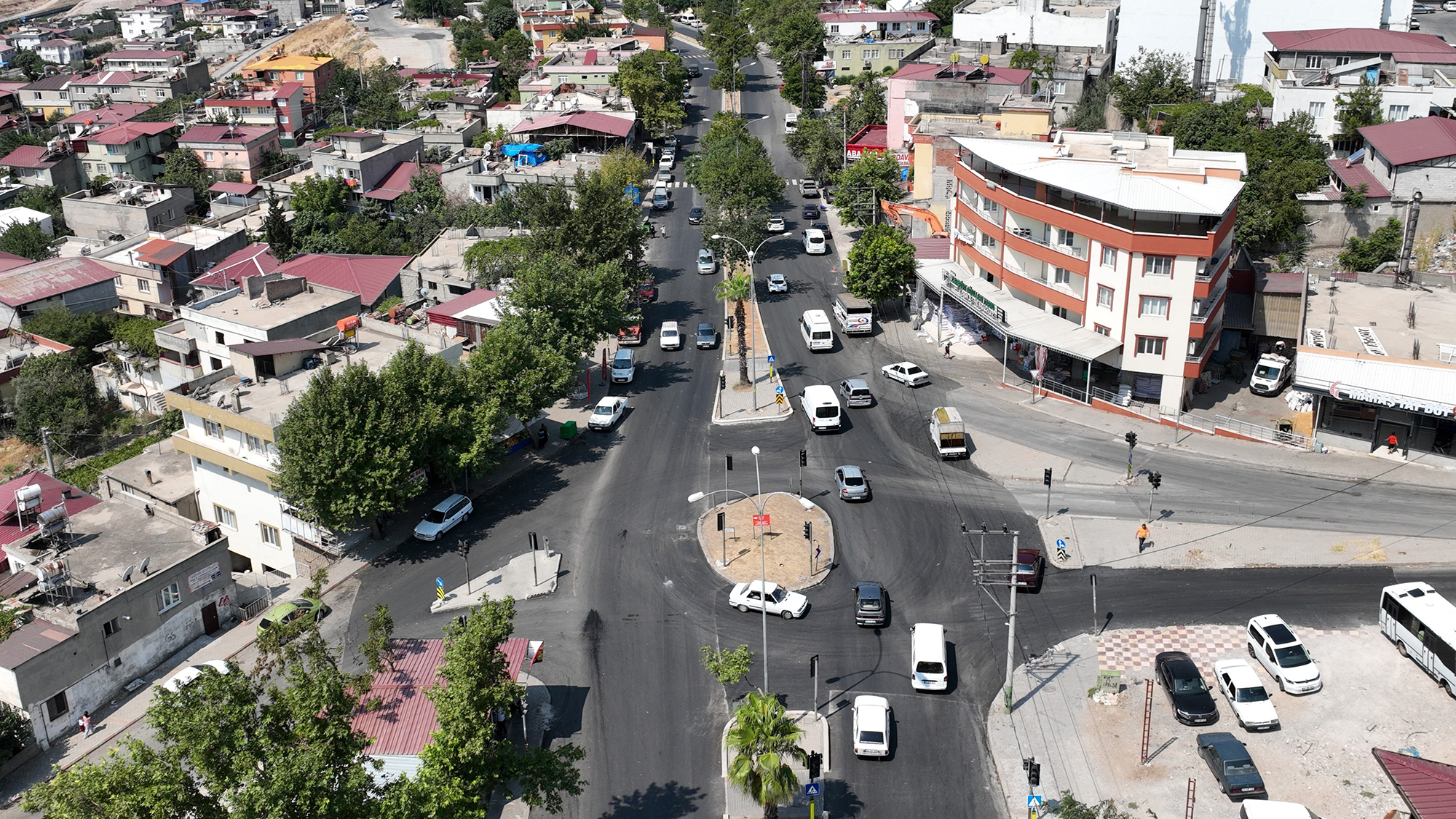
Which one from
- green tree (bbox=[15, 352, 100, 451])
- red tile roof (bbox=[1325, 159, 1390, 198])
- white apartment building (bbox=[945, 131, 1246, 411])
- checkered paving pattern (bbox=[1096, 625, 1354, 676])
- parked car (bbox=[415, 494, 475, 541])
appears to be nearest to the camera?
checkered paving pattern (bbox=[1096, 625, 1354, 676])

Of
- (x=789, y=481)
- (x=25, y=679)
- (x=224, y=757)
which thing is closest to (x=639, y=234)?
(x=789, y=481)

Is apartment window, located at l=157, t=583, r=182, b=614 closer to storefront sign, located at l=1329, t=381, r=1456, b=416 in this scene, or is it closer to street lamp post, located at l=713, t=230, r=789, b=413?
street lamp post, located at l=713, t=230, r=789, b=413

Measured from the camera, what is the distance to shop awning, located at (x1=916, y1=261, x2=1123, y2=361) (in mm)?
61272

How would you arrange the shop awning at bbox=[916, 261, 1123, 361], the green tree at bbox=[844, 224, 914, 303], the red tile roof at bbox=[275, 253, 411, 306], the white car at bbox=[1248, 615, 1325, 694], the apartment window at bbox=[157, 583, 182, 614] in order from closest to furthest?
the white car at bbox=[1248, 615, 1325, 694] < the apartment window at bbox=[157, 583, 182, 614] < the shop awning at bbox=[916, 261, 1123, 361] < the green tree at bbox=[844, 224, 914, 303] < the red tile roof at bbox=[275, 253, 411, 306]

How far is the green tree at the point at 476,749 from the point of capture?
2977 cm

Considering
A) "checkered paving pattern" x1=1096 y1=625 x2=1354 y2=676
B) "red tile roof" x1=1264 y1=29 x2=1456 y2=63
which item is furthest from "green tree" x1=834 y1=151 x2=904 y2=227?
"checkered paving pattern" x1=1096 y1=625 x2=1354 y2=676

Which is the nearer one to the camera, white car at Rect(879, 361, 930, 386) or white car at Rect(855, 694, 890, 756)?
white car at Rect(855, 694, 890, 756)

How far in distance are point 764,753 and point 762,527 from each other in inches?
747

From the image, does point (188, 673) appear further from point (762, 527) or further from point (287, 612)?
point (762, 527)

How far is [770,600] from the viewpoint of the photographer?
46281 millimetres

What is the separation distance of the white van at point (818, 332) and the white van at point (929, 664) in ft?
104

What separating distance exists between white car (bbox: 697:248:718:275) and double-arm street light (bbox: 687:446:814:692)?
32073mm

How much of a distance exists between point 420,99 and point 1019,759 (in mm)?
139606

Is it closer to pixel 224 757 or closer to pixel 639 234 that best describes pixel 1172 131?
pixel 639 234
